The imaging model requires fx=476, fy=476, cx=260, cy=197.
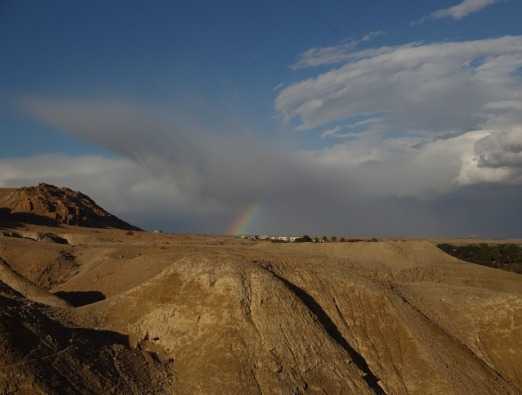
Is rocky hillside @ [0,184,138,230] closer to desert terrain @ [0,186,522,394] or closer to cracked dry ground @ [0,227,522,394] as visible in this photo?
desert terrain @ [0,186,522,394]

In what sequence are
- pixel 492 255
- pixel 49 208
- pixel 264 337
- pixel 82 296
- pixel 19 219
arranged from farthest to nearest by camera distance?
pixel 49 208 < pixel 19 219 < pixel 492 255 < pixel 82 296 < pixel 264 337

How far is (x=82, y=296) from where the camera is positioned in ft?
81.6

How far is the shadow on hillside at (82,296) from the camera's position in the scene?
23.9m

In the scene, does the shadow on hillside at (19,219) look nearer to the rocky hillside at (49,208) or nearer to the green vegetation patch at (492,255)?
the rocky hillside at (49,208)

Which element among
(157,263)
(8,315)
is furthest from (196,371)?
(157,263)

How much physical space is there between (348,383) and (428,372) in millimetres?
3395

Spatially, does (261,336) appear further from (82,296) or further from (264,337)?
(82,296)

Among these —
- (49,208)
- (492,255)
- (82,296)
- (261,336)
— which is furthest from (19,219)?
(261,336)

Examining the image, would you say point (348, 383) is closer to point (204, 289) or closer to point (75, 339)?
point (204, 289)

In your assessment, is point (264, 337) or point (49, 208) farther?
point (49, 208)

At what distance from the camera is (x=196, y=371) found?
12.8 m

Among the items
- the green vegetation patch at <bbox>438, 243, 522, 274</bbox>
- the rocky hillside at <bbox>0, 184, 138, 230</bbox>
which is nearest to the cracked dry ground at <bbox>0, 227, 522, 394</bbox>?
the green vegetation patch at <bbox>438, 243, 522, 274</bbox>

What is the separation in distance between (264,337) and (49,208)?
77.3m

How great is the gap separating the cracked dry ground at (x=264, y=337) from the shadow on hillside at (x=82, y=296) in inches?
294
